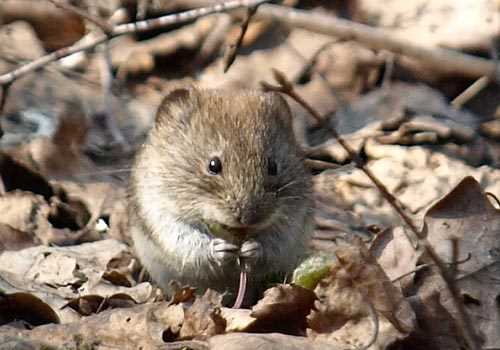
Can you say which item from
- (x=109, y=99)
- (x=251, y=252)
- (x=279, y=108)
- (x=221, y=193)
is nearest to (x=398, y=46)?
(x=221, y=193)

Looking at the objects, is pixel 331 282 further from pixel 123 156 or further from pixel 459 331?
pixel 123 156

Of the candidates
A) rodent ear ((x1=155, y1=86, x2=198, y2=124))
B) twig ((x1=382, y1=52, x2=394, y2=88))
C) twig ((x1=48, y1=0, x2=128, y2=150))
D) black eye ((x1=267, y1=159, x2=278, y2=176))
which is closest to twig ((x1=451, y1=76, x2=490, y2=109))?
twig ((x1=382, y1=52, x2=394, y2=88))

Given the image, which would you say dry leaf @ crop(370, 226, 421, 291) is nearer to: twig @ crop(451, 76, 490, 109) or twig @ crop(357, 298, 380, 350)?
twig @ crop(357, 298, 380, 350)

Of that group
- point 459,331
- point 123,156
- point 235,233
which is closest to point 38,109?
point 123,156

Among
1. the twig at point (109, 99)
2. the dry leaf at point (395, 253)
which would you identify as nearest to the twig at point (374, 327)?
the dry leaf at point (395, 253)

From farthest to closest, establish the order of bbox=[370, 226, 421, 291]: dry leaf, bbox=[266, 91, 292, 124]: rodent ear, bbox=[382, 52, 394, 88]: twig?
1. bbox=[382, 52, 394, 88]: twig
2. bbox=[266, 91, 292, 124]: rodent ear
3. bbox=[370, 226, 421, 291]: dry leaf

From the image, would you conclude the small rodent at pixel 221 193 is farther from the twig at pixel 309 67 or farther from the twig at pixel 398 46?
the twig at pixel 309 67

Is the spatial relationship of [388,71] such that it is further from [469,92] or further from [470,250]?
[470,250]
